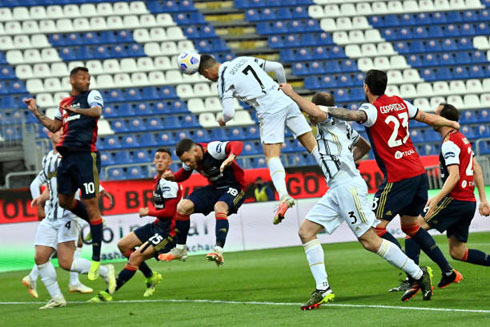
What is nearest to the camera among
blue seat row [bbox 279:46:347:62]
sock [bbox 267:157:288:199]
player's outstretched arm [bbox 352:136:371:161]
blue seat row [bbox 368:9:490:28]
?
player's outstretched arm [bbox 352:136:371:161]

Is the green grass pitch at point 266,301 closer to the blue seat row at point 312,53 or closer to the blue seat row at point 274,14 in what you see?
the blue seat row at point 312,53

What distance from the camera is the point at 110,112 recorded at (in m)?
28.9

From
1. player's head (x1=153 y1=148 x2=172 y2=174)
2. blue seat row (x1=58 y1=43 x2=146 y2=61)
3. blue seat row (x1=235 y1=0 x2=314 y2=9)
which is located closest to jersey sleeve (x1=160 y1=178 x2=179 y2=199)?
player's head (x1=153 y1=148 x2=172 y2=174)

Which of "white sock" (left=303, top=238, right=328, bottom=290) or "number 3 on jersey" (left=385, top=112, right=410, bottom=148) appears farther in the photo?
"number 3 on jersey" (left=385, top=112, right=410, bottom=148)

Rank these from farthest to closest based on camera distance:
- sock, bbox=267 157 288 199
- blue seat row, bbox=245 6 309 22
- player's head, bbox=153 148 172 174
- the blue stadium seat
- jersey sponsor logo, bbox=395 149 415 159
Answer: blue seat row, bbox=245 6 309 22 → the blue stadium seat → player's head, bbox=153 148 172 174 → sock, bbox=267 157 288 199 → jersey sponsor logo, bbox=395 149 415 159

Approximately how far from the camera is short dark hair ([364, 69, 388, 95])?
7.79 metres

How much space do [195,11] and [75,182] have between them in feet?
78.2

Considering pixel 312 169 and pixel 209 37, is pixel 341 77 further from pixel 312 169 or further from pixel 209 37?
pixel 312 169

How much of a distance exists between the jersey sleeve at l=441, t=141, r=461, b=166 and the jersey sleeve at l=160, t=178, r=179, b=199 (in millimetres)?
3946

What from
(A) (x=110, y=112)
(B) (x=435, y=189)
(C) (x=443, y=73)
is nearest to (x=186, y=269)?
(B) (x=435, y=189)

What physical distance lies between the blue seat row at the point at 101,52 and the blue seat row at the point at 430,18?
31.6 feet

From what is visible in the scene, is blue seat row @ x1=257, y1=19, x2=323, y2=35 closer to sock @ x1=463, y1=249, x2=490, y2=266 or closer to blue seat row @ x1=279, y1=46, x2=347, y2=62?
blue seat row @ x1=279, y1=46, x2=347, y2=62

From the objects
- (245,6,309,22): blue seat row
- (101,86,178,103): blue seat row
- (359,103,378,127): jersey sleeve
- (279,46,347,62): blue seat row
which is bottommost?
(359,103,378,127): jersey sleeve

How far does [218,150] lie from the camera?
994 cm
